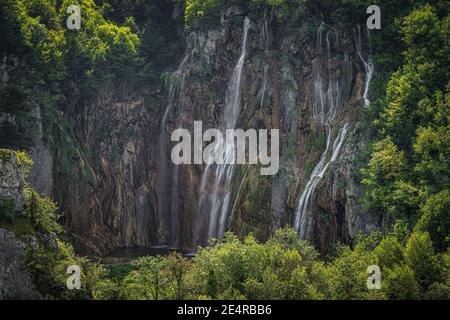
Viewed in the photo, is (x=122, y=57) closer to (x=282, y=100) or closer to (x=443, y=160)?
(x=282, y=100)

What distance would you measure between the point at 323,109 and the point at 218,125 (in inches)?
422

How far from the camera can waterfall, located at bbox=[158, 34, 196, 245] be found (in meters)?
61.3

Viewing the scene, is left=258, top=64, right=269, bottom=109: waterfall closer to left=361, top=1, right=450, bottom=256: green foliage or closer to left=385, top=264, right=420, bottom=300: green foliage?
left=361, top=1, right=450, bottom=256: green foliage

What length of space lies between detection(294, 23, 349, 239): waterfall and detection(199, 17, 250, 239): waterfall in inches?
299

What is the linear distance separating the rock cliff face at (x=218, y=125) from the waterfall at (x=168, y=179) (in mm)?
100

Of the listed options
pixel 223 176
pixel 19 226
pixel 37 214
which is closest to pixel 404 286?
pixel 37 214

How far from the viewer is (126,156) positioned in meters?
62.5

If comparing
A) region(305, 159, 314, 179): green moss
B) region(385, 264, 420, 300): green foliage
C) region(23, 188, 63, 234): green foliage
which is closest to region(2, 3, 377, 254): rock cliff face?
region(305, 159, 314, 179): green moss

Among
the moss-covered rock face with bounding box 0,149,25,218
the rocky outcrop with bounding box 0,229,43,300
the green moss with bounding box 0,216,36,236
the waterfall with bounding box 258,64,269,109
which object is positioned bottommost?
the rocky outcrop with bounding box 0,229,43,300

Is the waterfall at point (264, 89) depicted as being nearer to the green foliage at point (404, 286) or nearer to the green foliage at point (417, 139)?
the green foliage at point (417, 139)

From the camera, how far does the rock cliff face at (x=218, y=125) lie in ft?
164
